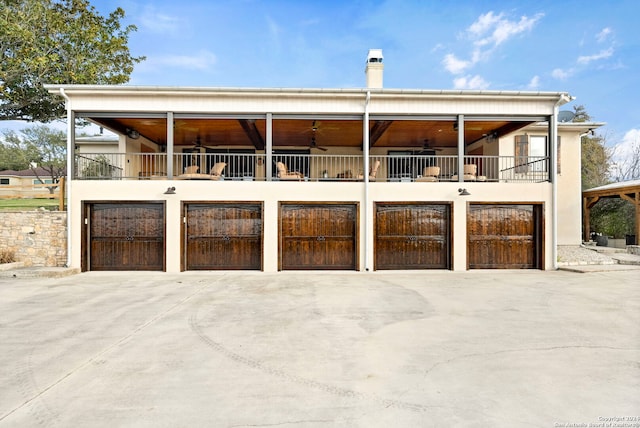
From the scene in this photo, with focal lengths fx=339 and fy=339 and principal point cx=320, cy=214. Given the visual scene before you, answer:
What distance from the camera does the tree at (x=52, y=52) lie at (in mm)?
12492

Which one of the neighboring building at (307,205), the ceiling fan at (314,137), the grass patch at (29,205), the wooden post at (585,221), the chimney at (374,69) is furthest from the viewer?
the grass patch at (29,205)

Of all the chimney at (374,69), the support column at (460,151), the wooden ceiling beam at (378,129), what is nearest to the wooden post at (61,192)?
the wooden ceiling beam at (378,129)

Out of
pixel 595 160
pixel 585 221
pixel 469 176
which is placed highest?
pixel 595 160

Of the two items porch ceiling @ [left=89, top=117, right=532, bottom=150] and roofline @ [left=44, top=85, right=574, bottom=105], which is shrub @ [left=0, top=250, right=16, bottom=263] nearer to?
porch ceiling @ [left=89, top=117, right=532, bottom=150]

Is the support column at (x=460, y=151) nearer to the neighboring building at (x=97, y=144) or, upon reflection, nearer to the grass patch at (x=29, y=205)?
the neighboring building at (x=97, y=144)

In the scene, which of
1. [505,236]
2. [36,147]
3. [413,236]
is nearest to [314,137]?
[413,236]

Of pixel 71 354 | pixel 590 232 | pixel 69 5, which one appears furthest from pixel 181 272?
pixel 590 232

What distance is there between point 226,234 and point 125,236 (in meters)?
2.94

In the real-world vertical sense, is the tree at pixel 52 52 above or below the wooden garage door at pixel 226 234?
above

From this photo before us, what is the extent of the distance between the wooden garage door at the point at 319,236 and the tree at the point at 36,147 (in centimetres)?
3746

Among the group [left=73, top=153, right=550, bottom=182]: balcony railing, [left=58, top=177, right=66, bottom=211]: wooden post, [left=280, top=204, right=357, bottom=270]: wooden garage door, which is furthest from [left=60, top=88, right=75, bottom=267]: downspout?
[left=280, top=204, right=357, bottom=270]: wooden garage door

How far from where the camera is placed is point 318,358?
12.5 ft

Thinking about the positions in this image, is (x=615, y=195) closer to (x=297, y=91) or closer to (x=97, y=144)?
(x=297, y=91)

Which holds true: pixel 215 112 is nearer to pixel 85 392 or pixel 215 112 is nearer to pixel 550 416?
pixel 85 392
